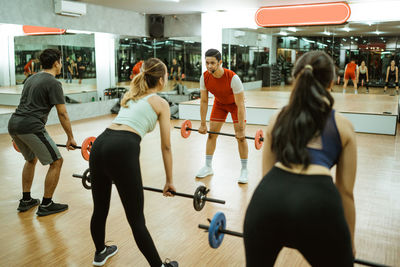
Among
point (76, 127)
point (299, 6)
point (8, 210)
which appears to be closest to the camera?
point (8, 210)

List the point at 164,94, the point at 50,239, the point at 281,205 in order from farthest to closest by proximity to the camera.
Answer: the point at 164,94, the point at 50,239, the point at 281,205

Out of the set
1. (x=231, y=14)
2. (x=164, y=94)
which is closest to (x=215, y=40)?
(x=231, y=14)

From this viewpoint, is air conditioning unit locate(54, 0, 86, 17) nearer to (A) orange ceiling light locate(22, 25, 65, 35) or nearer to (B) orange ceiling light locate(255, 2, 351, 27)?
(A) orange ceiling light locate(22, 25, 65, 35)

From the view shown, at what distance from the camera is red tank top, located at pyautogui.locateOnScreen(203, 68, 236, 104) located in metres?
3.47

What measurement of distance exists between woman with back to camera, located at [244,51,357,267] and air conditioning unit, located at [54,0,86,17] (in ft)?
23.3

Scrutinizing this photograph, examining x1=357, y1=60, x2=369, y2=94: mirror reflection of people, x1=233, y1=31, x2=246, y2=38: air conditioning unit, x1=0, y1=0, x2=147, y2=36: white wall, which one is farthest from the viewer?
x1=233, y1=31, x2=246, y2=38: air conditioning unit

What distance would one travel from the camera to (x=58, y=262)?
7.30ft

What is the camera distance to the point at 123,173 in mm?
1747

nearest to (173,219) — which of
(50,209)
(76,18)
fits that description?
(50,209)

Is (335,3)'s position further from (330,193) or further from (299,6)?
(330,193)

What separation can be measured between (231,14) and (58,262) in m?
7.67

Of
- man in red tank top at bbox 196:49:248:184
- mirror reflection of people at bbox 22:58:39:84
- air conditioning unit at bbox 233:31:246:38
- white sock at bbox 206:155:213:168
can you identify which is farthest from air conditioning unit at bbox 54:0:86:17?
white sock at bbox 206:155:213:168

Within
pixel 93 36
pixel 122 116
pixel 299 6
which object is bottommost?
pixel 122 116

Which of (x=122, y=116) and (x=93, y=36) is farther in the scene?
(x=93, y=36)
